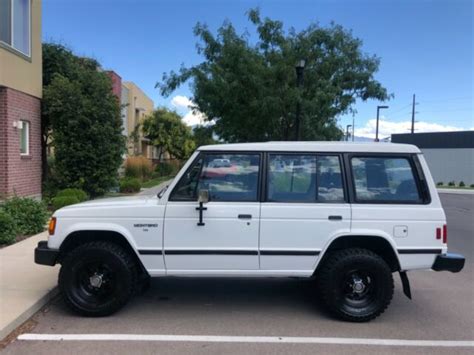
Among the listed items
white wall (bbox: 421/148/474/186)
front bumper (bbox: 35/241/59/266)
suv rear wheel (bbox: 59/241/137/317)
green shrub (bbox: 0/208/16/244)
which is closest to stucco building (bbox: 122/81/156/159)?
white wall (bbox: 421/148/474/186)

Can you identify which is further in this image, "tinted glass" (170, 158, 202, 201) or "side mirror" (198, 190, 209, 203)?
"tinted glass" (170, 158, 202, 201)

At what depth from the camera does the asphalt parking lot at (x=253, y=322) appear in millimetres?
4488

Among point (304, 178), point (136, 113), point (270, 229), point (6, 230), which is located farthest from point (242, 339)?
point (136, 113)

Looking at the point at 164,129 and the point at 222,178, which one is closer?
the point at 222,178

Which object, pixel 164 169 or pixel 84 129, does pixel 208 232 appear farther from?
pixel 164 169

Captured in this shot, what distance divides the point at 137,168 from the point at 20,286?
20.9m

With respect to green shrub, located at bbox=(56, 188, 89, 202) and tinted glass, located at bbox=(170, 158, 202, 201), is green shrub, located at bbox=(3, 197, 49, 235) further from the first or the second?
tinted glass, located at bbox=(170, 158, 202, 201)

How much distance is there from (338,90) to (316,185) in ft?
30.6

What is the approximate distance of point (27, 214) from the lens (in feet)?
32.3

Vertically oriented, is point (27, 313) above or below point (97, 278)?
below

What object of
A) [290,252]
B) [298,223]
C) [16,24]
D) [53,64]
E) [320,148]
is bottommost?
[290,252]

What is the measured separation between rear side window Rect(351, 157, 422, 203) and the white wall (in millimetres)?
44982

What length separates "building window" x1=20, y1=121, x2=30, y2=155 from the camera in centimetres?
1326

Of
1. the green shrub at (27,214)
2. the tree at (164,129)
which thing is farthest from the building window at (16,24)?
the tree at (164,129)
